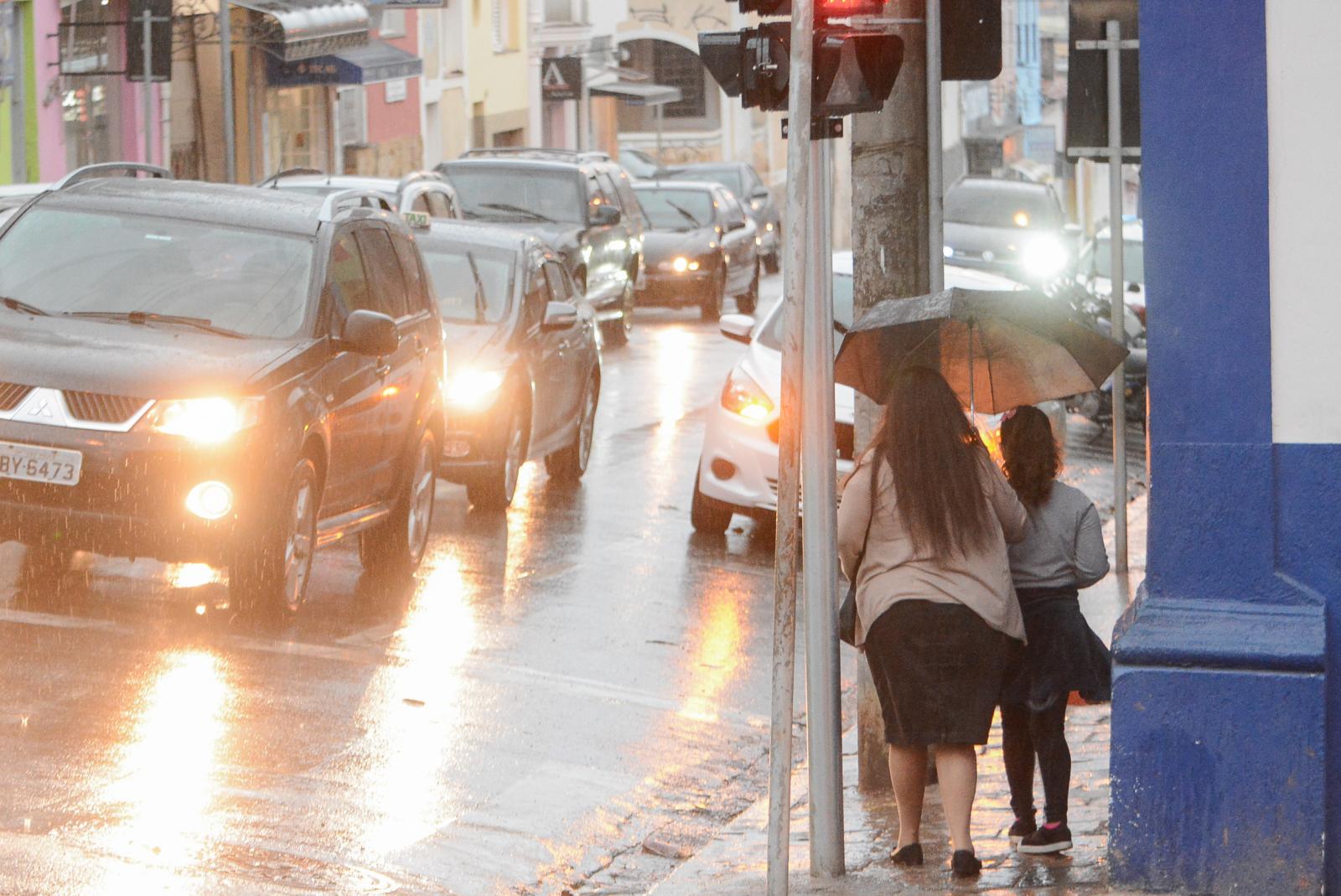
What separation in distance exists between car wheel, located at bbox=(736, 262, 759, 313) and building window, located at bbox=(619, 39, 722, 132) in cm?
3322

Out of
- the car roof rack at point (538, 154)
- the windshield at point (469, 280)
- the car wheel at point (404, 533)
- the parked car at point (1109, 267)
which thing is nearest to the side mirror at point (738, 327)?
the windshield at point (469, 280)

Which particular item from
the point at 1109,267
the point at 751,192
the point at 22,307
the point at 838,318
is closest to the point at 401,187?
the point at 838,318

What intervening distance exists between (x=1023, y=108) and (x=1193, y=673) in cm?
8210

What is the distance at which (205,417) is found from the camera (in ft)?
33.0

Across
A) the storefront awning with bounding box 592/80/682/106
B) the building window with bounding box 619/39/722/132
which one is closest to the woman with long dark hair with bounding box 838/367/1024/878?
the storefront awning with bounding box 592/80/682/106

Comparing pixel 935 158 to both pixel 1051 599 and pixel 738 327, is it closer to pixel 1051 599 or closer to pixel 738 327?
pixel 1051 599

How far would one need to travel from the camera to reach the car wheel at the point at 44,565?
36.4 ft

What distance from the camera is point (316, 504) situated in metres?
10.9

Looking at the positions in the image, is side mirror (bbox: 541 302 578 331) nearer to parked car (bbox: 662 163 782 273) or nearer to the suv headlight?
the suv headlight

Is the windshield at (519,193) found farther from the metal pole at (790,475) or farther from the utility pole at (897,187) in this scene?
the metal pole at (790,475)

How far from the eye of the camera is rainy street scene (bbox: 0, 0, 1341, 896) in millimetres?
6395

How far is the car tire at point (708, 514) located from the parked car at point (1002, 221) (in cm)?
1852

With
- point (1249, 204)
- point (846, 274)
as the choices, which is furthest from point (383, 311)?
point (1249, 204)

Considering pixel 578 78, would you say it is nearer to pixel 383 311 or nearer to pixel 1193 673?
pixel 383 311
